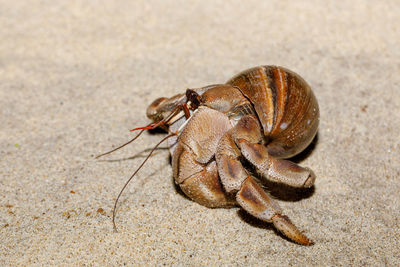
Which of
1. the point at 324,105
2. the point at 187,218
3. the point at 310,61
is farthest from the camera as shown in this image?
the point at 310,61

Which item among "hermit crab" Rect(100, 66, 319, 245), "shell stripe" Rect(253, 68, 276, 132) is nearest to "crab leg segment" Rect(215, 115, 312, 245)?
"hermit crab" Rect(100, 66, 319, 245)

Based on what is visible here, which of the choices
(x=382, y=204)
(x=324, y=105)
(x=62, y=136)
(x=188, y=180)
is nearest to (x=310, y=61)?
(x=324, y=105)

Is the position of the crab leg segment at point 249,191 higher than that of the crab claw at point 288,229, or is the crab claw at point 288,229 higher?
the crab leg segment at point 249,191

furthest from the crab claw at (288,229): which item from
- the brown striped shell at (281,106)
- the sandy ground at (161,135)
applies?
the brown striped shell at (281,106)

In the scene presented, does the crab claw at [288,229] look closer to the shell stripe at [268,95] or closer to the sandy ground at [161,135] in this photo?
the sandy ground at [161,135]

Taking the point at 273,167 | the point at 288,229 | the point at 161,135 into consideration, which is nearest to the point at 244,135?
the point at 273,167

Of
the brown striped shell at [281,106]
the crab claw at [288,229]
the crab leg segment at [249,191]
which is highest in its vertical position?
the brown striped shell at [281,106]

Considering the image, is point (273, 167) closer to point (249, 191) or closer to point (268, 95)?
point (249, 191)

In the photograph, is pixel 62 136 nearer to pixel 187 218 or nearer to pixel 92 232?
pixel 92 232
